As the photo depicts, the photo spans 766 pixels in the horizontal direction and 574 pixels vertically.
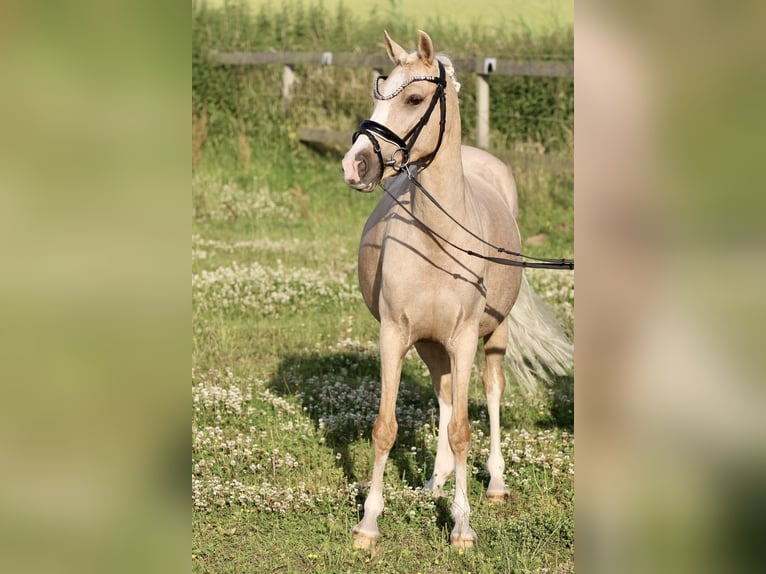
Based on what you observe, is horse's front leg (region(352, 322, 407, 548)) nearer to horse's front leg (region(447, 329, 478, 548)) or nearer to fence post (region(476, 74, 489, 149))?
horse's front leg (region(447, 329, 478, 548))

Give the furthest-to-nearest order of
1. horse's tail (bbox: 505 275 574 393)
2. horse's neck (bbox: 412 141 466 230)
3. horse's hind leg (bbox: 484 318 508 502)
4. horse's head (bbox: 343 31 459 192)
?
horse's tail (bbox: 505 275 574 393) < horse's hind leg (bbox: 484 318 508 502) < horse's neck (bbox: 412 141 466 230) < horse's head (bbox: 343 31 459 192)

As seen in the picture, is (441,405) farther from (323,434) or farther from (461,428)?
(323,434)

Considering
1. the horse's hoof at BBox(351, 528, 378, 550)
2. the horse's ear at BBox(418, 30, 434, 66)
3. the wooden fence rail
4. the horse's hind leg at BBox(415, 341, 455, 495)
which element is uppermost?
the wooden fence rail

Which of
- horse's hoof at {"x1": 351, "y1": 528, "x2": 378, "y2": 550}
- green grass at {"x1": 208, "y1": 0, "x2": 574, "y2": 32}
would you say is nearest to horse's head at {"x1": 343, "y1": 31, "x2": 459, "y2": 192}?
horse's hoof at {"x1": 351, "y1": 528, "x2": 378, "y2": 550}

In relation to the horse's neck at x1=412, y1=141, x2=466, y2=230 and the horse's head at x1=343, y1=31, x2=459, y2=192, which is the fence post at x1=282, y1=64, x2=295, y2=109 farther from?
the horse's head at x1=343, y1=31, x2=459, y2=192

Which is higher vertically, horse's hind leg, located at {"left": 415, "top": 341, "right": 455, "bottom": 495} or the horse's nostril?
the horse's nostril

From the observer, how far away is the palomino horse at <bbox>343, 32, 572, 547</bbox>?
4836 mm

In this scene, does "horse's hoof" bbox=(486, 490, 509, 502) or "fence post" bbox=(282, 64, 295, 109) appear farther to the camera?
"fence post" bbox=(282, 64, 295, 109)

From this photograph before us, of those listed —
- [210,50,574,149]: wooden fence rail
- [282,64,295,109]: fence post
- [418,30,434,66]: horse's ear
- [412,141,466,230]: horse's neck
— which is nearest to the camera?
[418,30,434,66]: horse's ear

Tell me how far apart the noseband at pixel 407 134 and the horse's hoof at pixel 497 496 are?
2.19 meters
